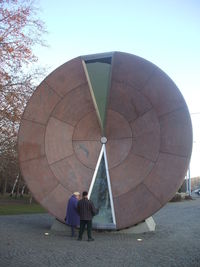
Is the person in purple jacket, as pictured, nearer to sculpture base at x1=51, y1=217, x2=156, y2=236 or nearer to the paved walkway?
the paved walkway

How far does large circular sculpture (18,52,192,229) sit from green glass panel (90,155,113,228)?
32 millimetres

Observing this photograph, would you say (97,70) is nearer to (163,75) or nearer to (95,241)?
(163,75)

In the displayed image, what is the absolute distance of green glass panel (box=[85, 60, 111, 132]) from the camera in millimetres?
12242

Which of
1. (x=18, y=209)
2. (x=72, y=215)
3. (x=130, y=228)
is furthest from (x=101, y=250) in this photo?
(x=18, y=209)

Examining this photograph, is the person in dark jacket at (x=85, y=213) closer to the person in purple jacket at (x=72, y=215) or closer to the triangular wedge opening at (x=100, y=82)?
the person in purple jacket at (x=72, y=215)

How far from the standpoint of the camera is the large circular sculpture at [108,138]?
10930 mm

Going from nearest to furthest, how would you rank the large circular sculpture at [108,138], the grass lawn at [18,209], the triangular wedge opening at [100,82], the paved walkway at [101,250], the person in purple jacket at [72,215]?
the paved walkway at [101,250] → the person in purple jacket at [72,215] → the large circular sculpture at [108,138] → the triangular wedge opening at [100,82] → the grass lawn at [18,209]

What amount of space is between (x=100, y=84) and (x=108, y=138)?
2.02m

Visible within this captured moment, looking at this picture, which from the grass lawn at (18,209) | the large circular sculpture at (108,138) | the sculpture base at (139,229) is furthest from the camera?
the grass lawn at (18,209)

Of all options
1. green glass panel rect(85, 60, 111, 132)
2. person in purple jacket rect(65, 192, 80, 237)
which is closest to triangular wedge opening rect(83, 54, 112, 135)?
green glass panel rect(85, 60, 111, 132)

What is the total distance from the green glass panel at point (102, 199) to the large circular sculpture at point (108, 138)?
0.03m

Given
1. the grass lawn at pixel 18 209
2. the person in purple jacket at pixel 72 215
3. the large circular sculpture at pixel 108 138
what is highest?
the large circular sculpture at pixel 108 138

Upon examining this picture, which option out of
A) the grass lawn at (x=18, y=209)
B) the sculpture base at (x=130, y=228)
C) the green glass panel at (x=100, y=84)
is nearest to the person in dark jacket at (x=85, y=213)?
the sculpture base at (x=130, y=228)

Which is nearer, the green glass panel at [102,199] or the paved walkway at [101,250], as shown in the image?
the paved walkway at [101,250]
